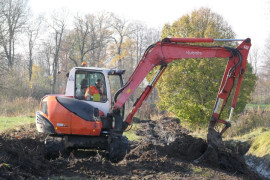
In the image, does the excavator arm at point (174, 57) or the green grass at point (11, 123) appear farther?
the green grass at point (11, 123)

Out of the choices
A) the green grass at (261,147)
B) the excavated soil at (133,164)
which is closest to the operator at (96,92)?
the excavated soil at (133,164)

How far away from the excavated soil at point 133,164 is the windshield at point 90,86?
164 cm

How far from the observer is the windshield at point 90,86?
8.99 m

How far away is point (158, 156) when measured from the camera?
876 cm

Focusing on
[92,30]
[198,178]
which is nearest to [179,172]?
[198,178]

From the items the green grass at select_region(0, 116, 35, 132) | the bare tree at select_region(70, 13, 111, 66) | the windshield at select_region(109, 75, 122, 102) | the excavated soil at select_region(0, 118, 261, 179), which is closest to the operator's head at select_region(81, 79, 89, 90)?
the windshield at select_region(109, 75, 122, 102)

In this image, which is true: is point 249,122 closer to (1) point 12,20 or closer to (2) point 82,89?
(2) point 82,89

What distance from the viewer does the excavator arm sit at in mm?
8852

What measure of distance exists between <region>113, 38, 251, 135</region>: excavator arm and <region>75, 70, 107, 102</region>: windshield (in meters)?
0.46

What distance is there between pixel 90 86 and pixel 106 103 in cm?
65

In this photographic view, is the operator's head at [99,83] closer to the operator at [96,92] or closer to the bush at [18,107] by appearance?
the operator at [96,92]

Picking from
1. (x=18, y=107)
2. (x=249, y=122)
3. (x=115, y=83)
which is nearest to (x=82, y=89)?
(x=115, y=83)

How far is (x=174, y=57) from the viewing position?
909 centimetres

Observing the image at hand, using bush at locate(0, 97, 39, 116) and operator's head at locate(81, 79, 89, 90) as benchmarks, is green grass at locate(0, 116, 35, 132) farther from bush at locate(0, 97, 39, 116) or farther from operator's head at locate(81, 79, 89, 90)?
bush at locate(0, 97, 39, 116)
